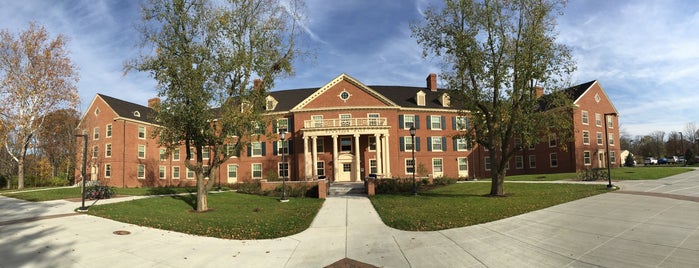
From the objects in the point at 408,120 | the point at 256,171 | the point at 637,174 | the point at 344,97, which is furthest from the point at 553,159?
the point at 256,171

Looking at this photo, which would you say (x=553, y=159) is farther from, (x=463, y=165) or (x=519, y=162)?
(x=463, y=165)

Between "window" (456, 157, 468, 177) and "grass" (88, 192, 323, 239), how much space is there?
1038 inches

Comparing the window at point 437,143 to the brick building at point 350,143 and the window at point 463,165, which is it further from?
the window at point 463,165

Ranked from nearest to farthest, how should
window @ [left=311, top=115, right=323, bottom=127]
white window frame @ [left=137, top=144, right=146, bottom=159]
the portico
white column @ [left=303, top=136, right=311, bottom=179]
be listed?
the portico < white column @ [left=303, top=136, right=311, bottom=179] < window @ [left=311, top=115, right=323, bottom=127] < white window frame @ [left=137, top=144, right=146, bottom=159]

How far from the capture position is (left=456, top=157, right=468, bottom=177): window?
39.4 metres

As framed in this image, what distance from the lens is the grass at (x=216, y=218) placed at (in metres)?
10.6

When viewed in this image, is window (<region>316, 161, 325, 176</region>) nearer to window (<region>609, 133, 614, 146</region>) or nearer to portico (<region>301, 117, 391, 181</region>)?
portico (<region>301, 117, 391, 181</region>)

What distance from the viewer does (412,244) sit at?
8461 mm

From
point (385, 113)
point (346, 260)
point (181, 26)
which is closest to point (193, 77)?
point (181, 26)

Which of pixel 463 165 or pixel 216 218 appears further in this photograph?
pixel 463 165

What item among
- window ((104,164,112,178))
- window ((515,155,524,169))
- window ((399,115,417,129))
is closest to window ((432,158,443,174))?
window ((399,115,417,129))

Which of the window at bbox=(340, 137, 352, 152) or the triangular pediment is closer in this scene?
the triangular pediment

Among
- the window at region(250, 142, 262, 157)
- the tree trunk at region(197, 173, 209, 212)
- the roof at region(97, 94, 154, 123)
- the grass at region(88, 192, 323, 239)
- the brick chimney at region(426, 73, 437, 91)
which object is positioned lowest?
the grass at region(88, 192, 323, 239)

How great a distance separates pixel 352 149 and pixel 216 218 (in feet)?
79.2
